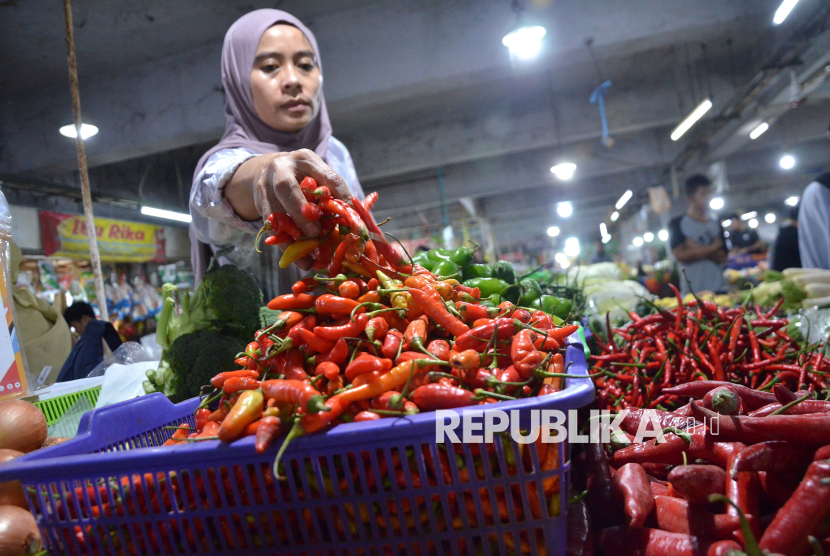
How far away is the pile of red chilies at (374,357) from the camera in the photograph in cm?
98

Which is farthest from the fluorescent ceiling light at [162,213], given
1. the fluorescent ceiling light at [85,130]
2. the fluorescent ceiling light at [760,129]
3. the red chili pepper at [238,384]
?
the fluorescent ceiling light at [760,129]

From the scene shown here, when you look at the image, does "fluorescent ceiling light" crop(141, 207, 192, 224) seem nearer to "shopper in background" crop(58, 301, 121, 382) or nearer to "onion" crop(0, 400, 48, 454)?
"shopper in background" crop(58, 301, 121, 382)

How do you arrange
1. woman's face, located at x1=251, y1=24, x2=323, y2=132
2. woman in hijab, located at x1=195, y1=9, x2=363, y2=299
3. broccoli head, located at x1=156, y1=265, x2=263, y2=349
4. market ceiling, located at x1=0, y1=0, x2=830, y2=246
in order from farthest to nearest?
market ceiling, located at x1=0, y1=0, x2=830, y2=246 < woman's face, located at x1=251, y1=24, x2=323, y2=132 < broccoli head, located at x1=156, y1=265, x2=263, y2=349 < woman in hijab, located at x1=195, y1=9, x2=363, y2=299

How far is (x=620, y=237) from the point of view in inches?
1342

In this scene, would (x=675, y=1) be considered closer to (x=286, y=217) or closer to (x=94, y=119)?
(x=286, y=217)

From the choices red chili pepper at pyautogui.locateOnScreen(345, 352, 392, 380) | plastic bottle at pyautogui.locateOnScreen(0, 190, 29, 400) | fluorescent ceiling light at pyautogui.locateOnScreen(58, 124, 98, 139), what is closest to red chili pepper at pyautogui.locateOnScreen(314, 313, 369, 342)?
red chili pepper at pyautogui.locateOnScreen(345, 352, 392, 380)

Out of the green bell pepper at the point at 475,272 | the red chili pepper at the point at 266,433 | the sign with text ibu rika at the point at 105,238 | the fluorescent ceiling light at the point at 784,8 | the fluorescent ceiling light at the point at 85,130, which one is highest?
the fluorescent ceiling light at the point at 85,130

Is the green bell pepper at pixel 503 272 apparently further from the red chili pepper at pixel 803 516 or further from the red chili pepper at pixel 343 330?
the red chili pepper at pixel 803 516

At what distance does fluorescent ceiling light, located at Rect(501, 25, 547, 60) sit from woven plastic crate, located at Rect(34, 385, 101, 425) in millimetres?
5176

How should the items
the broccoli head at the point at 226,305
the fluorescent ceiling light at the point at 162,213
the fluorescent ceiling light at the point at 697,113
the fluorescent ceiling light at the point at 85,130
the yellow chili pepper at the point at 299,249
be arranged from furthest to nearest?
the fluorescent ceiling light at the point at 162,213
the fluorescent ceiling light at the point at 697,113
the fluorescent ceiling light at the point at 85,130
the broccoli head at the point at 226,305
the yellow chili pepper at the point at 299,249

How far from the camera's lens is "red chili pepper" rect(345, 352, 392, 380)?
1087 millimetres

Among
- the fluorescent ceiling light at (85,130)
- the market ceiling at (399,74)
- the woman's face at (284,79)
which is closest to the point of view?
the woman's face at (284,79)

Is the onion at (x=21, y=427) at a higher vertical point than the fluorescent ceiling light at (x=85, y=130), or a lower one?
lower

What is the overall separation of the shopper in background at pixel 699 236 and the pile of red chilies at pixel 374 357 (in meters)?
6.02
